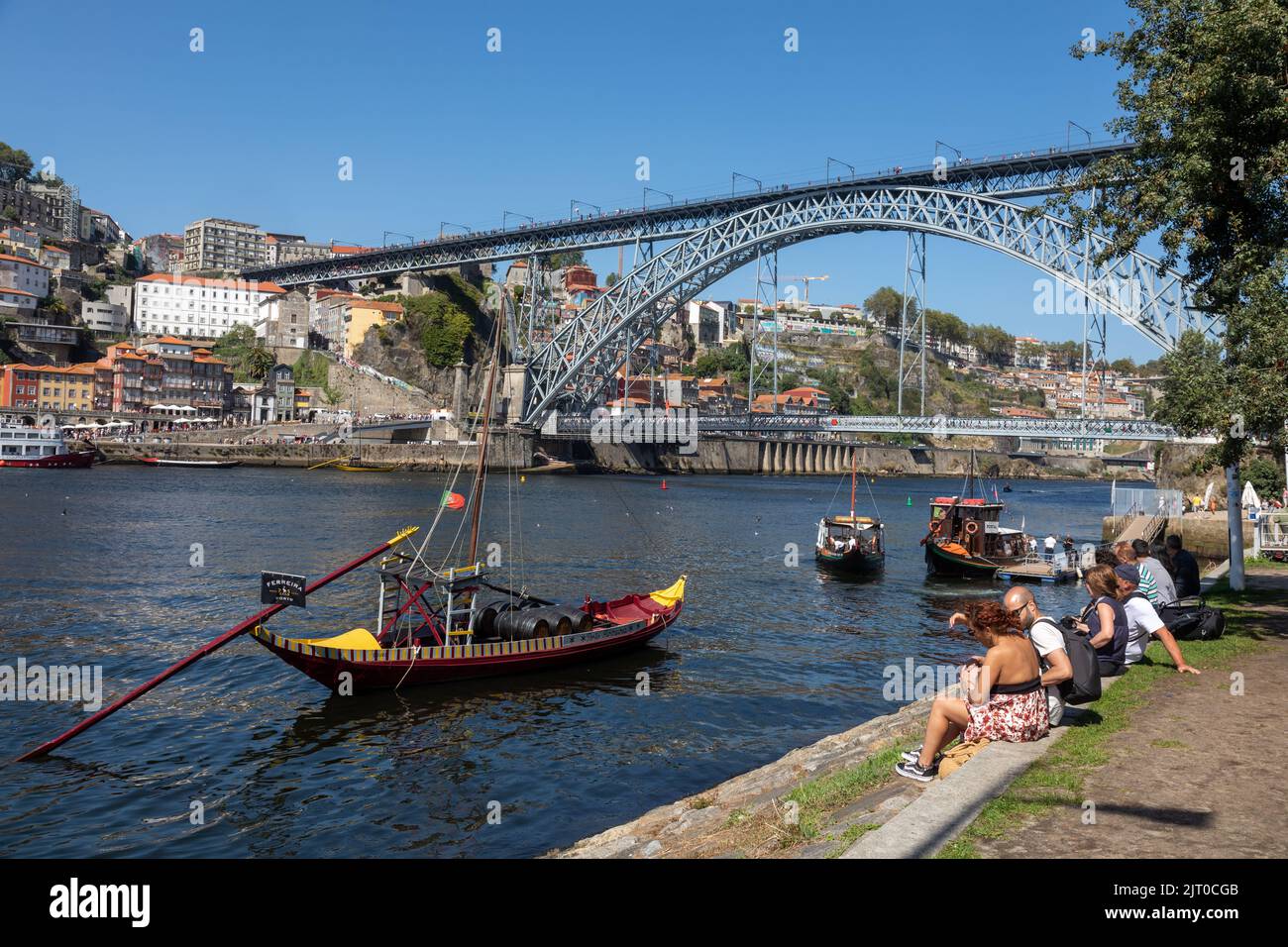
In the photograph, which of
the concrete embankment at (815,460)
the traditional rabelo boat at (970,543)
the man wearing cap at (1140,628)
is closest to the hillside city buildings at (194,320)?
the concrete embankment at (815,460)

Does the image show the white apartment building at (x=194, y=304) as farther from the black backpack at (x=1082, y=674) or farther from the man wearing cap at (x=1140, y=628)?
the black backpack at (x=1082, y=674)

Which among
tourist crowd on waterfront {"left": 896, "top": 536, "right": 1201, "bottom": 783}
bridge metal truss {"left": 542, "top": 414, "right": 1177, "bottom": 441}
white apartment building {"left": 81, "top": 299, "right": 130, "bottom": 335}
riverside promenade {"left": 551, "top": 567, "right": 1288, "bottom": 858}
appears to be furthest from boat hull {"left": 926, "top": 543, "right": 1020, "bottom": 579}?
white apartment building {"left": 81, "top": 299, "right": 130, "bottom": 335}

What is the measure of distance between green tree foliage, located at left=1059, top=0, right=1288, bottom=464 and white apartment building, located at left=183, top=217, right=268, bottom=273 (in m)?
167

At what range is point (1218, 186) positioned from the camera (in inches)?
548

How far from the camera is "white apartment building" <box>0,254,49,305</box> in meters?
103

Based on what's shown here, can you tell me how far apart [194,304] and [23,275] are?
21.7 metres

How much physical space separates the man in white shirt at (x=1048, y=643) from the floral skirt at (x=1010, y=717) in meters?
0.35

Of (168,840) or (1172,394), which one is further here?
(1172,394)

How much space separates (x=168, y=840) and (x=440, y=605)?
837 centimetres

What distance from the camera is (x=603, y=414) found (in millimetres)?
99312

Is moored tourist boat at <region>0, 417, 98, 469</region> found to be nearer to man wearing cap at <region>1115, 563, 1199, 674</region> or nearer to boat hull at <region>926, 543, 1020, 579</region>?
boat hull at <region>926, 543, 1020, 579</region>
